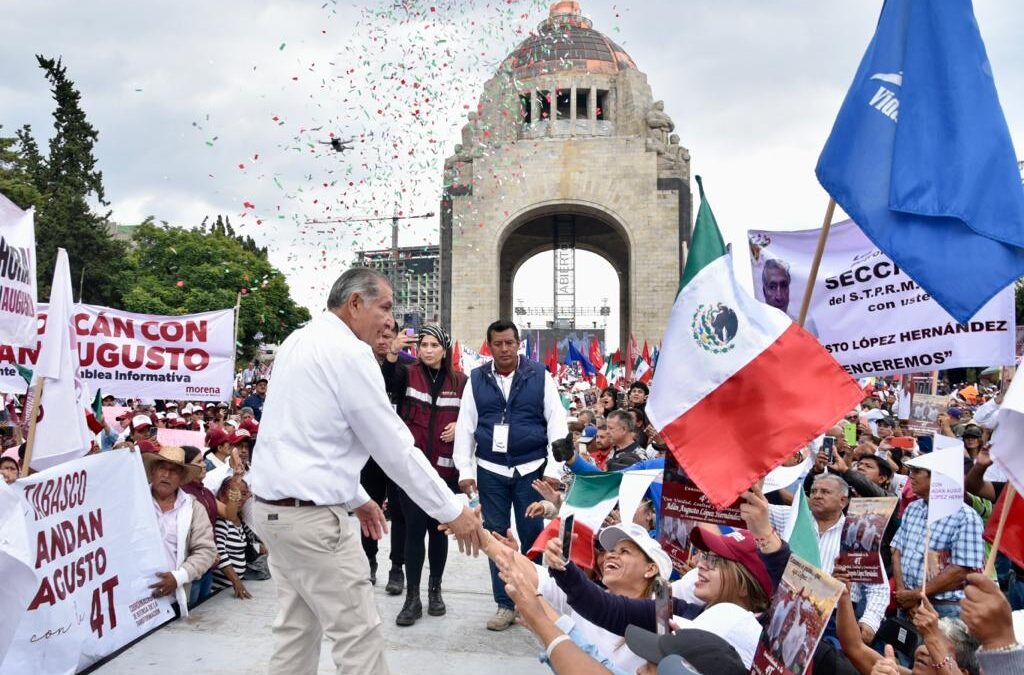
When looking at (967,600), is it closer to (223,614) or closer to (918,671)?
(918,671)


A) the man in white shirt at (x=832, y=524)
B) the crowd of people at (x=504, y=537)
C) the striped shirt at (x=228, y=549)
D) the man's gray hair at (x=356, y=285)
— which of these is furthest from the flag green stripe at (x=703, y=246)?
the striped shirt at (x=228, y=549)

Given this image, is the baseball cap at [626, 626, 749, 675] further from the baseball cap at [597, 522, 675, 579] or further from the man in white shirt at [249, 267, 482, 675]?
the man in white shirt at [249, 267, 482, 675]

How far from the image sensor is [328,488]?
314 cm

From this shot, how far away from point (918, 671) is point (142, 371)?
8338 millimetres

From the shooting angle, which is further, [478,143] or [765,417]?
[478,143]

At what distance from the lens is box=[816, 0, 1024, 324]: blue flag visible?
2.80 m

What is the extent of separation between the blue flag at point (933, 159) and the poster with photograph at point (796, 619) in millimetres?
1285

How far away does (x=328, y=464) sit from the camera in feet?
10.4

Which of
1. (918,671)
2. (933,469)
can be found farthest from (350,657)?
(933,469)

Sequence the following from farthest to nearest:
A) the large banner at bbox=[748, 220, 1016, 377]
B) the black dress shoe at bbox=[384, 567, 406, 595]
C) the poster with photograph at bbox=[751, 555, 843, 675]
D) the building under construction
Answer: the building under construction → the black dress shoe at bbox=[384, 567, 406, 595] → the large banner at bbox=[748, 220, 1016, 377] → the poster with photograph at bbox=[751, 555, 843, 675]

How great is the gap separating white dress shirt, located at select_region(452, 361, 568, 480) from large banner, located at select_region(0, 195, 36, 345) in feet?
9.28

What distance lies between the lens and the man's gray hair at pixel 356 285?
11.3 ft

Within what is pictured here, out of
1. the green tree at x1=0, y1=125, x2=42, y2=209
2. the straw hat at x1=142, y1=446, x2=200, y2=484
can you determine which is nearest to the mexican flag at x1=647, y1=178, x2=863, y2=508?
the straw hat at x1=142, y1=446, x2=200, y2=484

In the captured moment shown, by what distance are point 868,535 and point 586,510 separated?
56.4 inches
